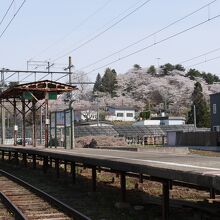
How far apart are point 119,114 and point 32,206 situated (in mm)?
123280

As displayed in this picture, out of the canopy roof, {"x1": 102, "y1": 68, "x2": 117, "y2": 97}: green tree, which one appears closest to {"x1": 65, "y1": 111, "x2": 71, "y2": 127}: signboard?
the canopy roof

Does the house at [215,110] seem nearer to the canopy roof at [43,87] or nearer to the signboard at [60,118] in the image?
the signboard at [60,118]

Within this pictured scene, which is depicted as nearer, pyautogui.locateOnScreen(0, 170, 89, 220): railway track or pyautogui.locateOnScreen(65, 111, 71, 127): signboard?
pyautogui.locateOnScreen(0, 170, 89, 220): railway track

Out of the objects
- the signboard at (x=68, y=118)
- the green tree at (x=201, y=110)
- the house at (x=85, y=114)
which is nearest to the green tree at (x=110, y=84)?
the house at (x=85, y=114)

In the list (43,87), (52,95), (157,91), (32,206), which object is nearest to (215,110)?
(52,95)

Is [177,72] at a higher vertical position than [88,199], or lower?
higher

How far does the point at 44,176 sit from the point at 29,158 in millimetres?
12680

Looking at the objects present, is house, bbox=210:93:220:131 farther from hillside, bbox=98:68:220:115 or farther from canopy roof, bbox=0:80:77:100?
hillside, bbox=98:68:220:115

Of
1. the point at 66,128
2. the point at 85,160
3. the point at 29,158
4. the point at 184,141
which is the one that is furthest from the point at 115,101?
the point at 85,160

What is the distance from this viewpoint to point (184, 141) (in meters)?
60.1

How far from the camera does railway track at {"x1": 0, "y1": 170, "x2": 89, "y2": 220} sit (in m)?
10.7

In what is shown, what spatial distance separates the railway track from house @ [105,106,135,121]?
118 m

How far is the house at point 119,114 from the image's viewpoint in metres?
135

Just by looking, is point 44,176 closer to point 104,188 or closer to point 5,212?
point 104,188
